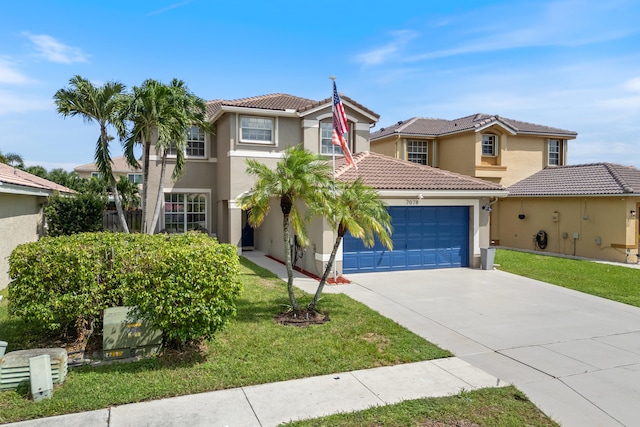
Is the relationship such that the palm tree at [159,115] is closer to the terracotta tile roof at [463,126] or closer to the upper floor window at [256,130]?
the upper floor window at [256,130]

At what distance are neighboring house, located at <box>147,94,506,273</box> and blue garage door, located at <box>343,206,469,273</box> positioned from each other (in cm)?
4

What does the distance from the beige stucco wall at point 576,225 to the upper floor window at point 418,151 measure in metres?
5.43

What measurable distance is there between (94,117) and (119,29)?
4.52 meters

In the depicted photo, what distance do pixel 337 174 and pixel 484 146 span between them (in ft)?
44.5

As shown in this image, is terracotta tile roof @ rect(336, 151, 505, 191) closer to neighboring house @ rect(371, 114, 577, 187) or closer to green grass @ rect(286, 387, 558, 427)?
neighboring house @ rect(371, 114, 577, 187)

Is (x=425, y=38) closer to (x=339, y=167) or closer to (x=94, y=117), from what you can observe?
(x=339, y=167)

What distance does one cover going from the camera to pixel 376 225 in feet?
29.7

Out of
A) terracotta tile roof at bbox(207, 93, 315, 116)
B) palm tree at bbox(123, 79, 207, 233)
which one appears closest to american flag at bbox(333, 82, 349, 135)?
palm tree at bbox(123, 79, 207, 233)

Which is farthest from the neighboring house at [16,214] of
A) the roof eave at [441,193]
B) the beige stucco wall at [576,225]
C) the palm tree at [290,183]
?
the beige stucco wall at [576,225]

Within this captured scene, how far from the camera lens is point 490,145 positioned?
24047mm

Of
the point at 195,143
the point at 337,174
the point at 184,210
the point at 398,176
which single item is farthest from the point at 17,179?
the point at 398,176

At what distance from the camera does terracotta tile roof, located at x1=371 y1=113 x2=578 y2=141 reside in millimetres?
23484

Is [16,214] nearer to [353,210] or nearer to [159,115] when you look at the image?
[159,115]

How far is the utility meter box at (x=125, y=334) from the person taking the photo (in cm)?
638
